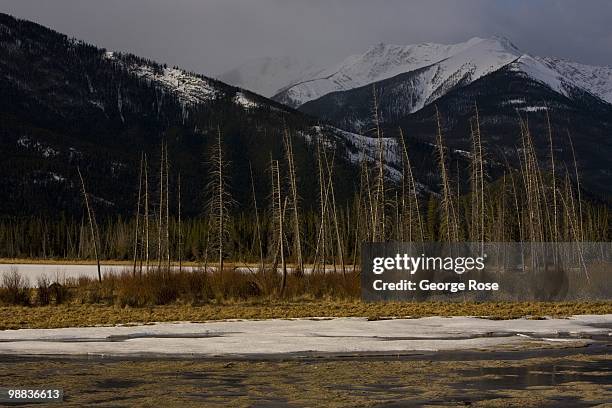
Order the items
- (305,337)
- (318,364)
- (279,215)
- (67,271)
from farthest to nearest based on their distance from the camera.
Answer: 1. (67,271)
2. (279,215)
3. (305,337)
4. (318,364)

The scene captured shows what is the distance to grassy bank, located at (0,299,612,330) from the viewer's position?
28.8 metres

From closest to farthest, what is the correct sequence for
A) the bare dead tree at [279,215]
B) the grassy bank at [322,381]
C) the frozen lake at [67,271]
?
the grassy bank at [322,381]
the bare dead tree at [279,215]
the frozen lake at [67,271]

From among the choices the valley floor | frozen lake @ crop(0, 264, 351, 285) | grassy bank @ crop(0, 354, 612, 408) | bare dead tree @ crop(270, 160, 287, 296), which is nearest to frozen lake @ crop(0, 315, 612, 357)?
the valley floor

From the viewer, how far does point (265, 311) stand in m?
33.0

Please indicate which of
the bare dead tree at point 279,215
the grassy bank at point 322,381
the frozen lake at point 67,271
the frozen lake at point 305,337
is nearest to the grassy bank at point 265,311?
the frozen lake at point 305,337

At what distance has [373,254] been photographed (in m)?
36.1

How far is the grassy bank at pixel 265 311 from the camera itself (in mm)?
28750

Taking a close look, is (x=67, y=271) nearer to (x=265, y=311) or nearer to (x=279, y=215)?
(x=279, y=215)

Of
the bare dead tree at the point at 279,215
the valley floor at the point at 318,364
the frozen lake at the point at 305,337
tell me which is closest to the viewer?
the valley floor at the point at 318,364

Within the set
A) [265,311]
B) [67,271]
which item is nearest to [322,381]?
[265,311]

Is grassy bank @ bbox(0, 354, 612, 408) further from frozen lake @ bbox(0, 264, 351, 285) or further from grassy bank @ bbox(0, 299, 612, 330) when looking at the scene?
frozen lake @ bbox(0, 264, 351, 285)

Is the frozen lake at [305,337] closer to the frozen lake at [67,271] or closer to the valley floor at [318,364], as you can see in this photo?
the valley floor at [318,364]

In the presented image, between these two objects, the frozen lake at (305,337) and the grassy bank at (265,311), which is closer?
the frozen lake at (305,337)

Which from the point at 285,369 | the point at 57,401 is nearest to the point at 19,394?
the point at 57,401
